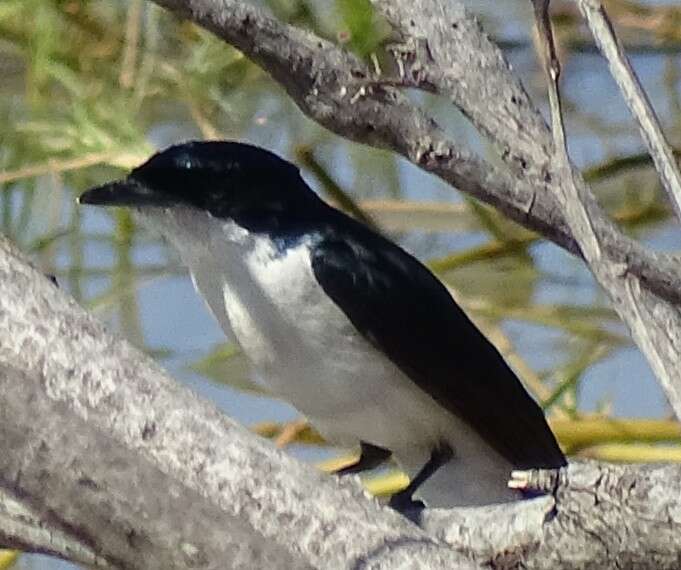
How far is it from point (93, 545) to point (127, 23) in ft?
2.34

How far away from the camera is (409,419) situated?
105cm

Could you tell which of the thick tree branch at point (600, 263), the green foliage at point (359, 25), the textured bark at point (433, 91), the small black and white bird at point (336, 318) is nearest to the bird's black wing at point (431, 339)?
the small black and white bird at point (336, 318)

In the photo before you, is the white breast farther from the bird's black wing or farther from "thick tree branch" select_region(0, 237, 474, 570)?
"thick tree branch" select_region(0, 237, 474, 570)

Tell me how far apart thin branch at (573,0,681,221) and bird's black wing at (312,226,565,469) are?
46cm

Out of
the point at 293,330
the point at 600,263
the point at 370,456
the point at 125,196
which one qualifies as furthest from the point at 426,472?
the point at 600,263

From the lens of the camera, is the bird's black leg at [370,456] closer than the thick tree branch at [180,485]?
No

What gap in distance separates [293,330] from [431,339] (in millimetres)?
105

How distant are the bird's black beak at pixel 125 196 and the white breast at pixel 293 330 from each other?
0.06 ft

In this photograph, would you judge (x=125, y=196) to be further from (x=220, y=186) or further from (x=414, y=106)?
(x=414, y=106)

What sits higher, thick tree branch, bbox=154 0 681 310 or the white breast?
thick tree branch, bbox=154 0 681 310

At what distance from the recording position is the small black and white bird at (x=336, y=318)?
97 centimetres

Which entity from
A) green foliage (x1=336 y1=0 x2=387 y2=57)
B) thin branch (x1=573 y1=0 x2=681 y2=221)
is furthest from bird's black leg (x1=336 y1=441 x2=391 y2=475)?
thin branch (x1=573 y1=0 x2=681 y2=221)

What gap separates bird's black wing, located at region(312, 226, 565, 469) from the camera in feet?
3.29

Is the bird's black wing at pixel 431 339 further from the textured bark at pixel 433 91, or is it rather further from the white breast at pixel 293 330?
the textured bark at pixel 433 91
